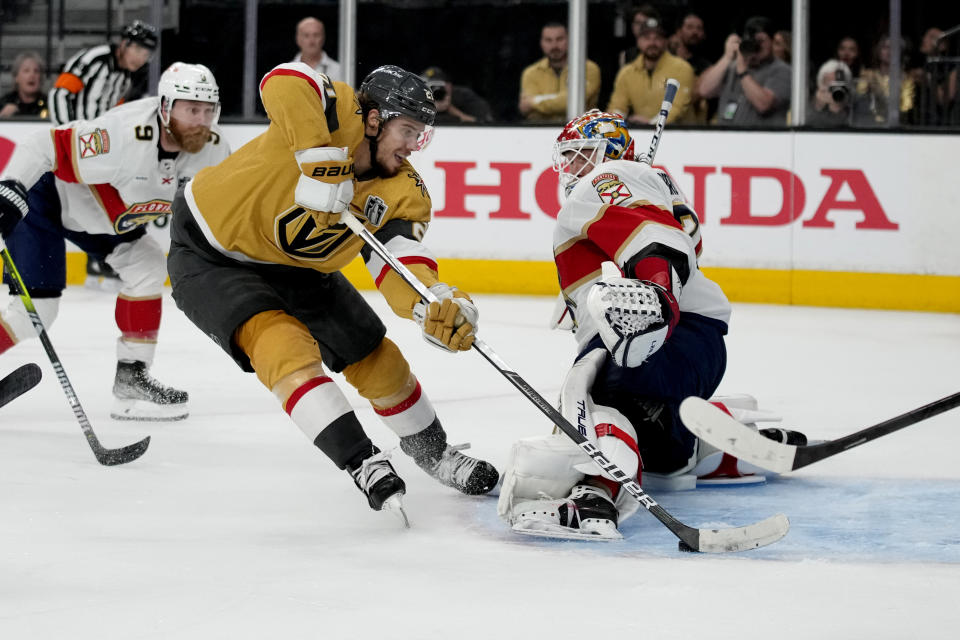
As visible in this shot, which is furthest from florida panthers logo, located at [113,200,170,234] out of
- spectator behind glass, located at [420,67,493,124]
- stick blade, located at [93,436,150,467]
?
spectator behind glass, located at [420,67,493,124]

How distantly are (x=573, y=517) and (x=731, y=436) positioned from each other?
34 centimetres

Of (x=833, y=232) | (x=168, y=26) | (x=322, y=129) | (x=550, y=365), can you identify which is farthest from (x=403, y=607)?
(x=168, y=26)

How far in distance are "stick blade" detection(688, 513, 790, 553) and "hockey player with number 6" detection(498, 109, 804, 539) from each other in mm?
172

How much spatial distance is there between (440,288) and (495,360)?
0.17 meters

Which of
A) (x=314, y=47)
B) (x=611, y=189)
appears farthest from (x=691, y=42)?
(x=611, y=189)

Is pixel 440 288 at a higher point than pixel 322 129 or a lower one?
lower

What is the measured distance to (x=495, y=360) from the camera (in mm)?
2693

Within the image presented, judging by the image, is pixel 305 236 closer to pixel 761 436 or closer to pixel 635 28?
pixel 761 436

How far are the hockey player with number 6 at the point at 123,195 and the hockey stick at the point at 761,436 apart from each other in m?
1.76

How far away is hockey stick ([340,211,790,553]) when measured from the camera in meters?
2.38

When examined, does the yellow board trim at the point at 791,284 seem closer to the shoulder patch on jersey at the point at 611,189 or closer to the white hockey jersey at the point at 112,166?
the white hockey jersey at the point at 112,166

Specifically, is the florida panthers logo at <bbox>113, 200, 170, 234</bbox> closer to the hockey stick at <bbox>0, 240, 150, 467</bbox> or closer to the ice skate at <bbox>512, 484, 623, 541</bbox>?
the hockey stick at <bbox>0, 240, 150, 467</bbox>

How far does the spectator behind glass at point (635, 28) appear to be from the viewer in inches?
256

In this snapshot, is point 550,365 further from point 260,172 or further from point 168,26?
point 168,26
